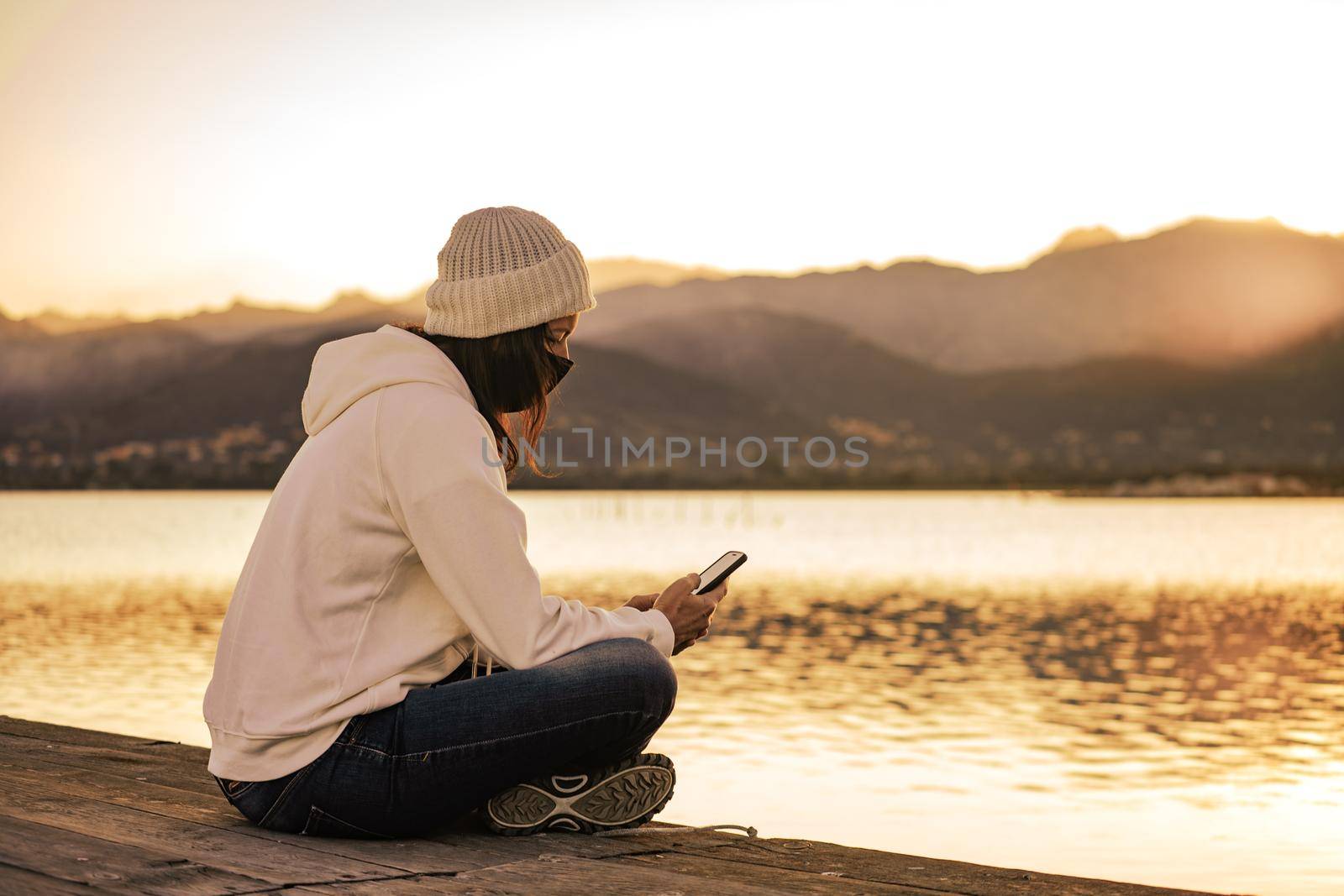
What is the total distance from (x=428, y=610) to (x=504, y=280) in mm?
724

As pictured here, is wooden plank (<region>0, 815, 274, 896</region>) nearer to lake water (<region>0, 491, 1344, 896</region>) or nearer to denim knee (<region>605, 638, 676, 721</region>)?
denim knee (<region>605, 638, 676, 721</region>)

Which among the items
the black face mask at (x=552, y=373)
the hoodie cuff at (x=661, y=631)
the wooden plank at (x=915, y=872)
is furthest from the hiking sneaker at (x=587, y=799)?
the black face mask at (x=552, y=373)

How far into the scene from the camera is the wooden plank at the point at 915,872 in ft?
10.0

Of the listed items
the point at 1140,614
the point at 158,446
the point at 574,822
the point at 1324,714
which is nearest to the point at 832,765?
the point at 1324,714

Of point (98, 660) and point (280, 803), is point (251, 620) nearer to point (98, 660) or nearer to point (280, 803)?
point (280, 803)

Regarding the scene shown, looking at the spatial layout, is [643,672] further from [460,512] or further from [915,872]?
[915,872]

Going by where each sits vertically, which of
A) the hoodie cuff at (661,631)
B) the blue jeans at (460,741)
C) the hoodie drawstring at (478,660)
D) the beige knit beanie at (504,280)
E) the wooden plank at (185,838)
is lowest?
the wooden plank at (185,838)

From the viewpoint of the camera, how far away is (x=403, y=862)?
2965 mm

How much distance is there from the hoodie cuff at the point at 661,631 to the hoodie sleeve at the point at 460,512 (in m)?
0.35

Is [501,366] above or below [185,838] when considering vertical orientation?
above

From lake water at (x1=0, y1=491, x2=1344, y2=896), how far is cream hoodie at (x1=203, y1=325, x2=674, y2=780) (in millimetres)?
6920

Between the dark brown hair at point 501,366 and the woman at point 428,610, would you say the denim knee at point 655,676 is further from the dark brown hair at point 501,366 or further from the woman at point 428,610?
the dark brown hair at point 501,366

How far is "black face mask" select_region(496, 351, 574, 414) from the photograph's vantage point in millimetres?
3119

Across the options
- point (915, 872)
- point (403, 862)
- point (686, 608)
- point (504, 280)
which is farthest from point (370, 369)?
point (915, 872)
